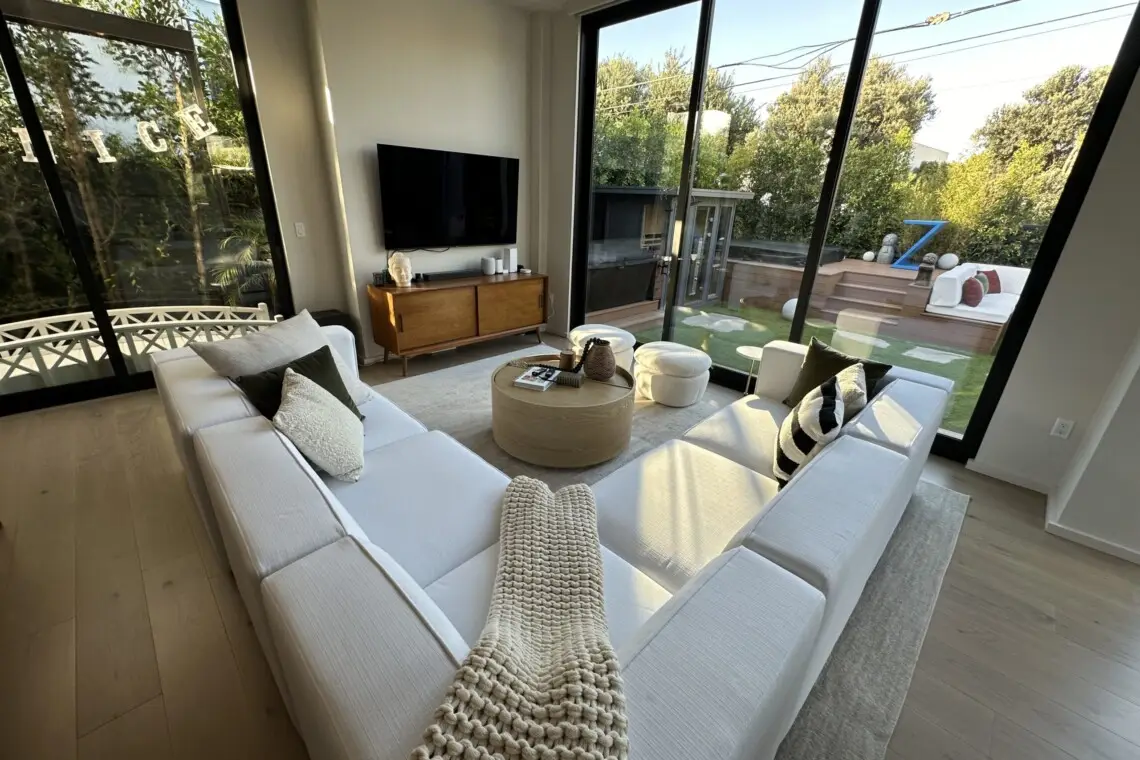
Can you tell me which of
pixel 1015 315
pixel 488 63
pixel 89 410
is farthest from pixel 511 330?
pixel 1015 315

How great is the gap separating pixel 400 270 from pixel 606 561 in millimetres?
3030

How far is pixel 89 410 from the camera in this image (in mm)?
2926

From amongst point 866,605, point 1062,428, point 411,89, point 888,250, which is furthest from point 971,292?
point 411,89

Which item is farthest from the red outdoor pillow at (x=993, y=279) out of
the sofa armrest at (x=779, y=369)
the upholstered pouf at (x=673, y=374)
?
the upholstered pouf at (x=673, y=374)

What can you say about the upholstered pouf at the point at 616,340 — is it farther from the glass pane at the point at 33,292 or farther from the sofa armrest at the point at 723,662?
the glass pane at the point at 33,292

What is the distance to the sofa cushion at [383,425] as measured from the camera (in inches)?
75.4

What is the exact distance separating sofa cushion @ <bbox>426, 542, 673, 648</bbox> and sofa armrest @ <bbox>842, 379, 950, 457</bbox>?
37.2 inches

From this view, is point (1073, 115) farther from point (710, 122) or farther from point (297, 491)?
point (297, 491)

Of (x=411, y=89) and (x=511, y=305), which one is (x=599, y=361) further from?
(x=411, y=89)

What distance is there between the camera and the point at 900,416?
1.73m

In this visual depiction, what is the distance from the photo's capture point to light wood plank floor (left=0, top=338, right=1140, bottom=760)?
1.26 meters

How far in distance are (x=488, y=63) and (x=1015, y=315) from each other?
13.3 feet

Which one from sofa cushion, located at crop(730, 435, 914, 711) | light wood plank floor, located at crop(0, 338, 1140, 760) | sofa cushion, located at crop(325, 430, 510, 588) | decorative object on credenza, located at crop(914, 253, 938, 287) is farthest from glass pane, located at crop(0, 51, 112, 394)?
decorative object on credenza, located at crop(914, 253, 938, 287)

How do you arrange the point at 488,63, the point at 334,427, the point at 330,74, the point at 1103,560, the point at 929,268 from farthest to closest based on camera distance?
the point at 488,63, the point at 330,74, the point at 929,268, the point at 1103,560, the point at 334,427
